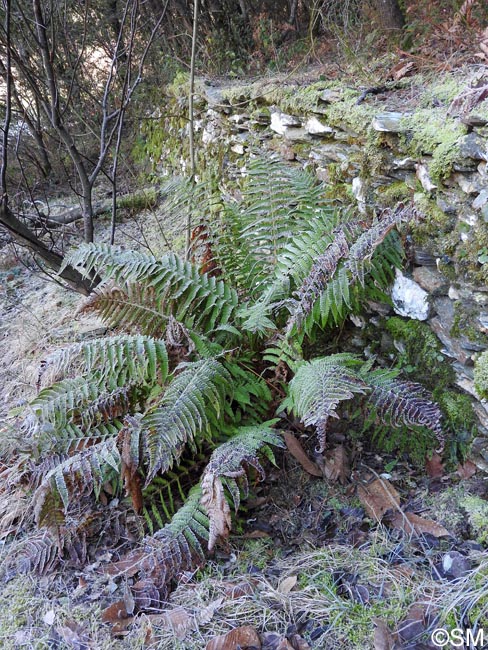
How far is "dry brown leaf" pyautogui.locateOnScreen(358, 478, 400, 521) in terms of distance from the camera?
190 centimetres

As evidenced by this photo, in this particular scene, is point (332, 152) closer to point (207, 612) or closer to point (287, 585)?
point (287, 585)

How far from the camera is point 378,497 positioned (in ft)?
6.41

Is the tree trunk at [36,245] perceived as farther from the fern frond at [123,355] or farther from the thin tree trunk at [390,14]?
the thin tree trunk at [390,14]

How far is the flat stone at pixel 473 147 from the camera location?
1740 mm

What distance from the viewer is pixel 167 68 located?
5.82 meters

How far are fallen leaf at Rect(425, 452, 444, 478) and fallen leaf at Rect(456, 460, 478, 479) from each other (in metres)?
0.06

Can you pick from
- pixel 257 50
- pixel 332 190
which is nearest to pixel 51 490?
pixel 332 190

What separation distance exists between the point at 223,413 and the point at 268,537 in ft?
1.61

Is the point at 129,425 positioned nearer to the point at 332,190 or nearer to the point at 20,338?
the point at 332,190

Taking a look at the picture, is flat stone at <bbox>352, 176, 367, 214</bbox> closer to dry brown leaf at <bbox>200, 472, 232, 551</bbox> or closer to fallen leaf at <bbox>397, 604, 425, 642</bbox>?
dry brown leaf at <bbox>200, 472, 232, 551</bbox>

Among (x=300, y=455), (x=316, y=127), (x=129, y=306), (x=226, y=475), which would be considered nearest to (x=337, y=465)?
(x=300, y=455)

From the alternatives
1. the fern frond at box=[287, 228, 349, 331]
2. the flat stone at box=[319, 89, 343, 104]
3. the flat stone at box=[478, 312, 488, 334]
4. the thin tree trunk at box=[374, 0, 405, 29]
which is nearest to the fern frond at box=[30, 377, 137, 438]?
the fern frond at box=[287, 228, 349, 331]

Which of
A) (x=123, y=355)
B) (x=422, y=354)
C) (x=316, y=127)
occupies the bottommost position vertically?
(x=422, y=354)

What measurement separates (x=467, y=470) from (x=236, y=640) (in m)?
1.04
